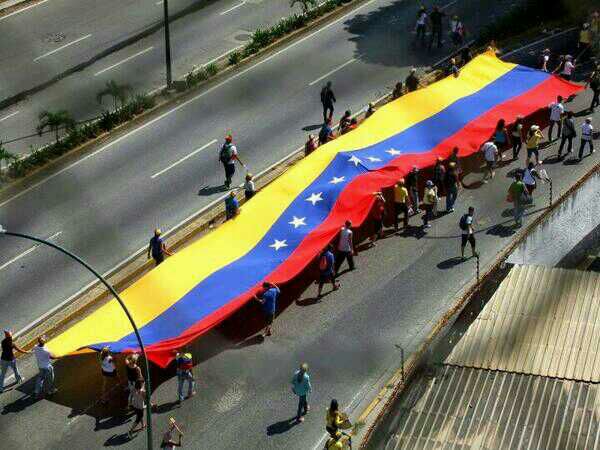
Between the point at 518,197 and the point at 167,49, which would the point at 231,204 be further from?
the point at 167,49

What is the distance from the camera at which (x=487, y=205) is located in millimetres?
33938

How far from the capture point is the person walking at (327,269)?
30031 mm

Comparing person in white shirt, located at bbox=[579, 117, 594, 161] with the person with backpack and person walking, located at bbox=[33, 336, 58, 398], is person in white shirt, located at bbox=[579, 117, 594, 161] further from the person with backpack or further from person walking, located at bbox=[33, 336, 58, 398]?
person walking, located at bbox=[33, 336, 58, 398]

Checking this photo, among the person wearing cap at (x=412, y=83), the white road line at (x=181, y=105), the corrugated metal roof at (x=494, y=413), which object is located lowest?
the white road line at (x=181, y=105)

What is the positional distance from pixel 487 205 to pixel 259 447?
11438 millimetres

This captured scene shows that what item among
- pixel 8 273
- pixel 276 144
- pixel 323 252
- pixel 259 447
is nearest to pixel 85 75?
pixel 276 144

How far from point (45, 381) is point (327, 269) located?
7.24 metres

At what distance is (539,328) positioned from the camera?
2373 centimetres

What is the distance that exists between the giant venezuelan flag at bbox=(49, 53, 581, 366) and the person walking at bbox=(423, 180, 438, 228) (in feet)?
2.83

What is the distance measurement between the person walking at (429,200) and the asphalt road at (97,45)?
1195 cm

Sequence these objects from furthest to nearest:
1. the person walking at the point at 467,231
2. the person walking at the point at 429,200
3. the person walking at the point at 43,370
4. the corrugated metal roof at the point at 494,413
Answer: the person walking at the point at 429,200
the person walking at the point at 467,231
the person walking at the point at 43,370
the corrugated metal roof at the point at 494,413

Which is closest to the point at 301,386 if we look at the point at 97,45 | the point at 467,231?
the point at 467,231

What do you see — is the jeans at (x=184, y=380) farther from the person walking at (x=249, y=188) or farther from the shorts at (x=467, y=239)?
the shorts at (x=467, y=239)

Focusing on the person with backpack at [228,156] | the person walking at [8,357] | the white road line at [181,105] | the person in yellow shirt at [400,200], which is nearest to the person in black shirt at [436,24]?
the white road line at [181,105]
